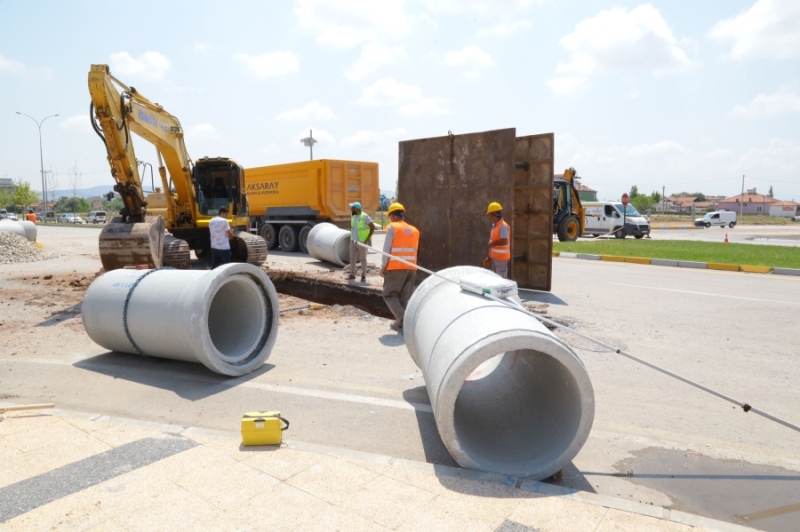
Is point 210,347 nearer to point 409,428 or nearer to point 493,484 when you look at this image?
point 409,428

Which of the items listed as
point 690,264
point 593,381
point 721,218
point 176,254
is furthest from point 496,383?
point 721,218

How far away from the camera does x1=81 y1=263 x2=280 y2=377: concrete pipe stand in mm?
5797

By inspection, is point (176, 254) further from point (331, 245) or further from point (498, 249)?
point (498, 249)

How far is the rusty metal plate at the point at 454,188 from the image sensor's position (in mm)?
10547

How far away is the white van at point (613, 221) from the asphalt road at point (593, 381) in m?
19.9

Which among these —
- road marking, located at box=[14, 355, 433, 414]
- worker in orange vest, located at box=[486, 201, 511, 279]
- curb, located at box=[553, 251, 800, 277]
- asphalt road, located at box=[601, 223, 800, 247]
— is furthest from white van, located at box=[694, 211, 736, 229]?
road marking, located at box=[14, 355, 433, 414]

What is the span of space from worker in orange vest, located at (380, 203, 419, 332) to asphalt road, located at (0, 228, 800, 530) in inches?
21.8

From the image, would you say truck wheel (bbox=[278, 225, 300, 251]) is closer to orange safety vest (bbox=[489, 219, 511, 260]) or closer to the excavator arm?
the excavator arm

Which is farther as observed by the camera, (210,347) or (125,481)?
(210,347)

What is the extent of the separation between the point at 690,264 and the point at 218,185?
13.0 m

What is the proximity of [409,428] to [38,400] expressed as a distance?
3439 millimetres

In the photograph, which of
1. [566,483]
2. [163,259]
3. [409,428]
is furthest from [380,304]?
[566,483]

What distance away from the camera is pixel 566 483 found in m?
3.89

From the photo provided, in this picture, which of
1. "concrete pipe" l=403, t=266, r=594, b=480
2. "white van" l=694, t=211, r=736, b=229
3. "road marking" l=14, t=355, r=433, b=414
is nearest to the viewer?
"concrete pipe" l=403, t=266, r=594, b=480
